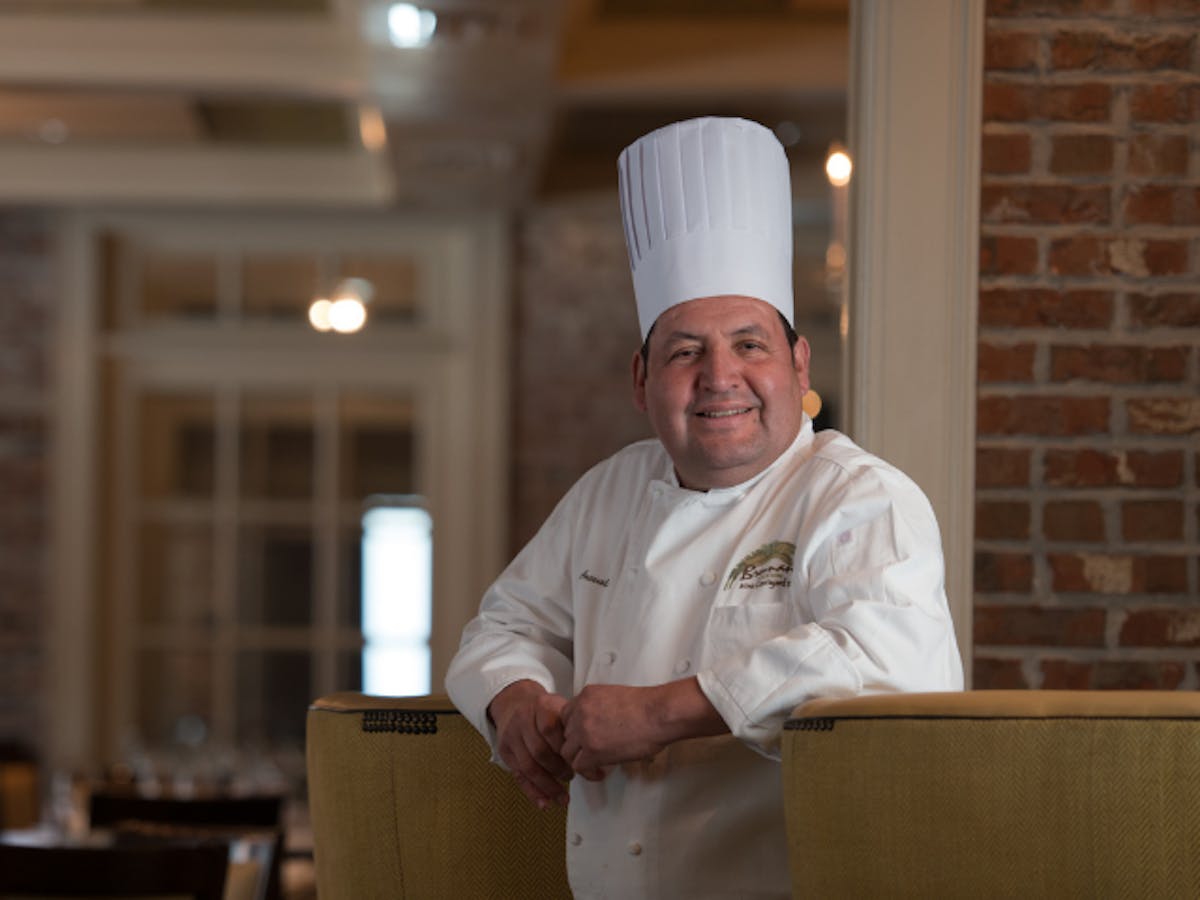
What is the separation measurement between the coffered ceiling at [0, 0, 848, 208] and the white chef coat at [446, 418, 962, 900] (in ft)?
6.88

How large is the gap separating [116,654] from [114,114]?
6.33ft

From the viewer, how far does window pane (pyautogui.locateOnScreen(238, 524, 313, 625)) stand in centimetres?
596

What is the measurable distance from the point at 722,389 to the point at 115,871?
1196mm

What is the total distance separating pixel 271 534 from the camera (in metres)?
5.98

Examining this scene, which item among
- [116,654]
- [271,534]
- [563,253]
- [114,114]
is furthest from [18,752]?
[563,253]

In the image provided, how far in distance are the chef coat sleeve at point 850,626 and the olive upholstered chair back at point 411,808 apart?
1.20ft

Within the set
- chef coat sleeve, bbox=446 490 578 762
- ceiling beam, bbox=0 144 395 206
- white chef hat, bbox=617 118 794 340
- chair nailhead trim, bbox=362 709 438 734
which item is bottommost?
chair nailhead trim, bbox=362 709 438 734

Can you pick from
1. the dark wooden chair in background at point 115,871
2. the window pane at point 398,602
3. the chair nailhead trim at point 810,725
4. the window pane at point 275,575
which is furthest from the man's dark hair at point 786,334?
the window pane at point 275,575

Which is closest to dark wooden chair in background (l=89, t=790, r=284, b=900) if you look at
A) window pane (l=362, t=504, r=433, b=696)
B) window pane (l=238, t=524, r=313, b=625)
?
window pane (l=362, t=504, r=433, b=696)

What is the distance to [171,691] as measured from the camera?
19.5 feet

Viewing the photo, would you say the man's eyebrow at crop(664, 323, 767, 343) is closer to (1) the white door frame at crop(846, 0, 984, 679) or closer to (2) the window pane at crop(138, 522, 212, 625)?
(1) the white door frame at crop(846, 0, 984, 679)

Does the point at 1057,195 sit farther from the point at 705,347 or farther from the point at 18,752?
the point at 18,752

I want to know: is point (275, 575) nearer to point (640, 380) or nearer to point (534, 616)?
point (534, 616)

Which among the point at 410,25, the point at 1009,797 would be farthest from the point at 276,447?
the point at 1009,797
